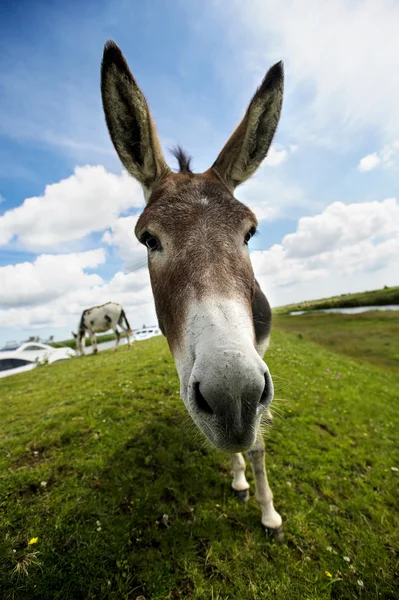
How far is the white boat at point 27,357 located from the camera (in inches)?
973

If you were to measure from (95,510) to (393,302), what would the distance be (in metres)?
76.9

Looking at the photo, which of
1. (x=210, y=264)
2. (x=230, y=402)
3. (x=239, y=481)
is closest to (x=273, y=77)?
(x=210, y=264)

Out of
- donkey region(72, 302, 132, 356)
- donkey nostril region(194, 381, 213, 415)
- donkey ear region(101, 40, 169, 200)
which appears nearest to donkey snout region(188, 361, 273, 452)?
donkey nostril region(194, 381, 213, 415)

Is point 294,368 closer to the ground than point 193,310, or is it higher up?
closer to the ground

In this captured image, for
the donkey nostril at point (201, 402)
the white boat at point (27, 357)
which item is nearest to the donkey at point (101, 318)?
the white boat at point (27, 357)

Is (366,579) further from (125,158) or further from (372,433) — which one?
(125,158)

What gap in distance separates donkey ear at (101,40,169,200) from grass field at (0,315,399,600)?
3.81 meters

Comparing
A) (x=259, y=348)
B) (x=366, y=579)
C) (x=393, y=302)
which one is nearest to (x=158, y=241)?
(x=259, y=348)

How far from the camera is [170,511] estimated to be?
3.74 metres

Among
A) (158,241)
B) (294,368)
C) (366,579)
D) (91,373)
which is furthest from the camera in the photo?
(294,368)

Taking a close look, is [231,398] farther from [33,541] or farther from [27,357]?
[27,357]

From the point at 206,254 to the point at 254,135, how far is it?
2.35 metres

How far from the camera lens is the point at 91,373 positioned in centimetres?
1068

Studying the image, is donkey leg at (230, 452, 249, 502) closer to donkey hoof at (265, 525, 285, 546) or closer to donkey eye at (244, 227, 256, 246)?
donkey hoof at (265, 525, 285, 546)
